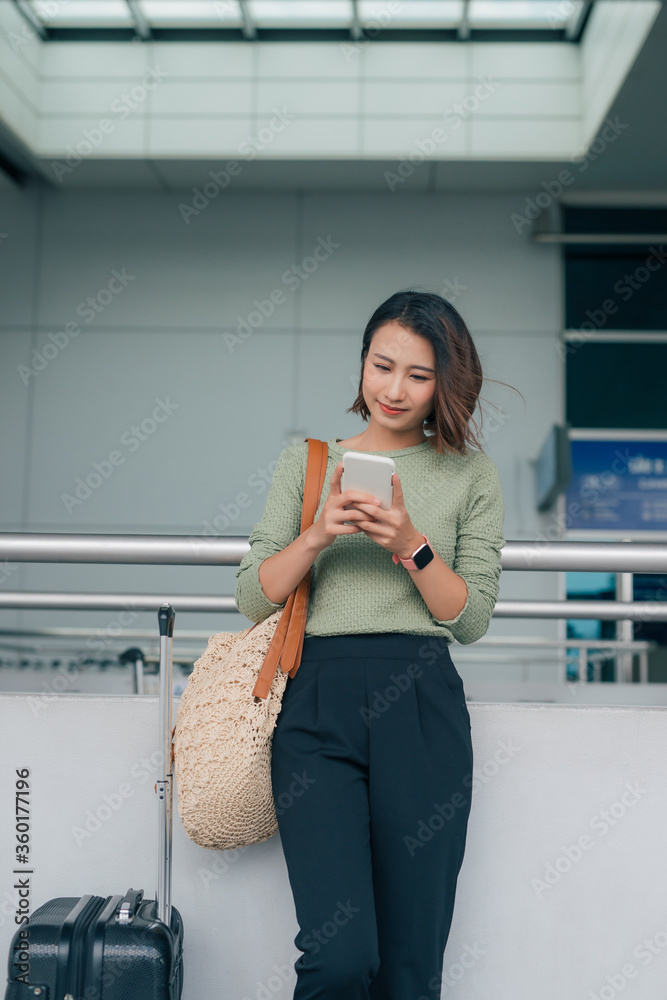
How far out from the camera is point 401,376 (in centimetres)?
163

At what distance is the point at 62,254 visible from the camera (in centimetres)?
896

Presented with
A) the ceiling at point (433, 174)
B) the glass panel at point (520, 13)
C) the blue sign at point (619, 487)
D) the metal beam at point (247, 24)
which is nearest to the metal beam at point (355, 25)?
the metal beam at point (247, 24)

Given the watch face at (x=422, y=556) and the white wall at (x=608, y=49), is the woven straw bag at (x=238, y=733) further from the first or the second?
the white wall at (x=608, y=49)

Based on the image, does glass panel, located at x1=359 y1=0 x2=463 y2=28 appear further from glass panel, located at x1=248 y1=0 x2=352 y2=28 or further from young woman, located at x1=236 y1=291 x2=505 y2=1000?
young woman, located at x1=236 y1=291 x2=505 y2=1000

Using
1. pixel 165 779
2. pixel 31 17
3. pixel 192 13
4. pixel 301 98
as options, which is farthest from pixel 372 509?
pixel 31 17

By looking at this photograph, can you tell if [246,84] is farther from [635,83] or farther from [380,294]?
[635,83]

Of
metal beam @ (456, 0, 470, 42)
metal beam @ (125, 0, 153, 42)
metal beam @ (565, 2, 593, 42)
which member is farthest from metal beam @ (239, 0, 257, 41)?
metal beam @ (565, 2, 593, 42)

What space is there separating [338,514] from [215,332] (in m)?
7.70

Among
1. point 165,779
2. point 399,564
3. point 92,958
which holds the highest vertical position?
point 399,564

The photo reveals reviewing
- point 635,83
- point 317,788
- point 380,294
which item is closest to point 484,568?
point 317,788

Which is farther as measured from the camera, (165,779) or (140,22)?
(140,22)

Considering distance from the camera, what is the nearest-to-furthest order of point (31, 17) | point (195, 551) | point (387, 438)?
point (387, 438) → point (195, 551) → point (31, 17)

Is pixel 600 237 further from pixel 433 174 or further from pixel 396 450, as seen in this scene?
pixel 396 450

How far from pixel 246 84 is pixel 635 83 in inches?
142
